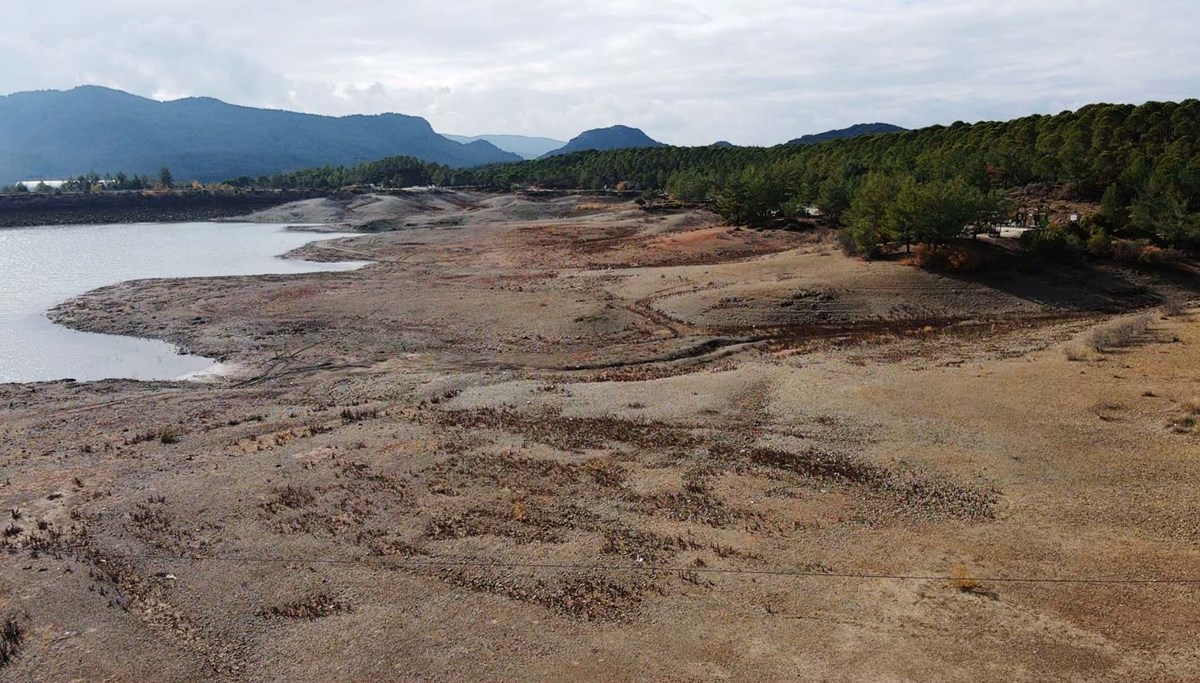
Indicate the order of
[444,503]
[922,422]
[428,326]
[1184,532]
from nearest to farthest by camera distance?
[1184,532], [444,503], [922,422], [428,326]

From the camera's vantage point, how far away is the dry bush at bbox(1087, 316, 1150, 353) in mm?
25297

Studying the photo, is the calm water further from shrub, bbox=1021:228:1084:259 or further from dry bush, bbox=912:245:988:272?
shrub, bbox=1021:228:1084:259

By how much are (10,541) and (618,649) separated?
37.2ft

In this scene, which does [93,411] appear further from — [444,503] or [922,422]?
[922,422]

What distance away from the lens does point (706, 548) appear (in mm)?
12672

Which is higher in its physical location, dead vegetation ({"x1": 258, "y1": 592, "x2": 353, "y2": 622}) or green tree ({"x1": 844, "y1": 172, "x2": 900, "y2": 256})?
green tree ({"x1": 844, "y1": 172, "x2": 900, "y2": 256})

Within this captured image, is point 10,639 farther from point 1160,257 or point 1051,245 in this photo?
point 1160,257

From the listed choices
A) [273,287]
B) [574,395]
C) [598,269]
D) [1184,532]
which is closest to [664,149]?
[598,269]

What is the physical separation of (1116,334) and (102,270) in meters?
60.3

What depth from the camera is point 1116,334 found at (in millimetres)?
25953

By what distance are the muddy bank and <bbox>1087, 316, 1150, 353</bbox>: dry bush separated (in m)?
104

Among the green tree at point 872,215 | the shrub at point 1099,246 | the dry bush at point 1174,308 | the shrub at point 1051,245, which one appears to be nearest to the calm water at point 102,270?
the green tree at point 872,215

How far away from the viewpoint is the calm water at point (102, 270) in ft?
95.2

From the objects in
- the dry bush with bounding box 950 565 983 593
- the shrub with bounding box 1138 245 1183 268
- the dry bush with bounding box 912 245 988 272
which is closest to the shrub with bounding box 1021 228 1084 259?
the shrub with bounding box 1138 245 1183 268
